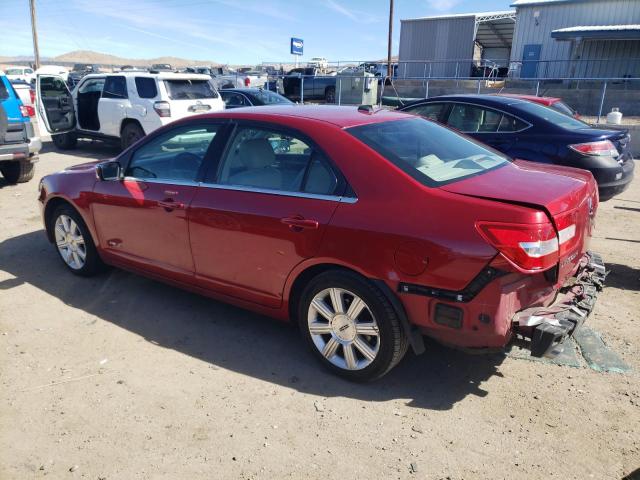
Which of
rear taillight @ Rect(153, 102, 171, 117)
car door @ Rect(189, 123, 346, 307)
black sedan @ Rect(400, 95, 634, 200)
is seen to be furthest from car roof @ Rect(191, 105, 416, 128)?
rear taillight @ Rect(153, 102, 171, 117)

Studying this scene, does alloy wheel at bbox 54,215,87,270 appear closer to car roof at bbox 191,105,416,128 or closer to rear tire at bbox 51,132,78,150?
car roof at bbox 191,105,416,128

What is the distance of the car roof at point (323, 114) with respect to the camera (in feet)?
11.2

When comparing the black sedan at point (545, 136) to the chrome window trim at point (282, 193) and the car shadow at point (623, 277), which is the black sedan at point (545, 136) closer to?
the car shadow at point (623, 277)

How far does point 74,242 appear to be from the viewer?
4785 millimetres

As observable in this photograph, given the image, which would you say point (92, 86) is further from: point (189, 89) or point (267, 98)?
point (267, 98)

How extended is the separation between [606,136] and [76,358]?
6152 mm

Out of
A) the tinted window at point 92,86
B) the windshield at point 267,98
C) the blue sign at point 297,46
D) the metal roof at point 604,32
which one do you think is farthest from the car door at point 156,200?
Result: the metal roof at point 604,32

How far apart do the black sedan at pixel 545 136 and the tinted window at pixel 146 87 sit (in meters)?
6.51

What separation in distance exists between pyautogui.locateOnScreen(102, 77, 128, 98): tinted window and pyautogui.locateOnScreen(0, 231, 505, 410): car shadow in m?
7.04

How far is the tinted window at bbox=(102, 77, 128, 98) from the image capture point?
37.0ft

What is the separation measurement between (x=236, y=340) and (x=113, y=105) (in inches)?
368

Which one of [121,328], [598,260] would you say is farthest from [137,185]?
[598,260]

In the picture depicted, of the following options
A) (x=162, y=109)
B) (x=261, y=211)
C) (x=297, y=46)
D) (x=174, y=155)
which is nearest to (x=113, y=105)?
(x=162, y=109)

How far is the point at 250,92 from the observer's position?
13.1 meters
